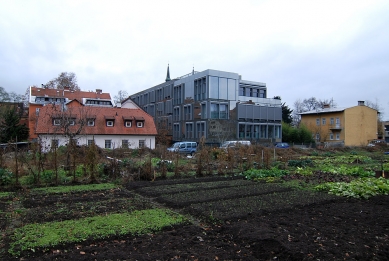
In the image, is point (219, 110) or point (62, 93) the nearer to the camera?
point (219, 110)

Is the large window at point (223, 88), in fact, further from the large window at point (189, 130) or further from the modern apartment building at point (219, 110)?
the large window at point (189, 130)

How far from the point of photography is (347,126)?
60.5 m

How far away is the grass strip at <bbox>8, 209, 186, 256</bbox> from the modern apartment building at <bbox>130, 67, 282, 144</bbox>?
3704 cm

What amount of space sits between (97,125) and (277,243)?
Answer: 35179 millimetres

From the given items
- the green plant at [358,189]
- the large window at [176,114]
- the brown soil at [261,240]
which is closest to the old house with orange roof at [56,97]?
the large window at [176,114]

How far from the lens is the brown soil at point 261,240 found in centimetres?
580

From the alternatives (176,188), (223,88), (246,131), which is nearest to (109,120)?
(223,88)

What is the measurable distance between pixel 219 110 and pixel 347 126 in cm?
2857

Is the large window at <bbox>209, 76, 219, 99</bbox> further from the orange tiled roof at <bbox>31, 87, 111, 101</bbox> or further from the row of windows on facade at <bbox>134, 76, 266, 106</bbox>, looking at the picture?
the orange tiled roof at <bbox>31, 87, 111, 101</bbox>

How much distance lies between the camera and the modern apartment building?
156 ft

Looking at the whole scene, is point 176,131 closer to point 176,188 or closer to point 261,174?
point 261,174

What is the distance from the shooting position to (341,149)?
43.3m

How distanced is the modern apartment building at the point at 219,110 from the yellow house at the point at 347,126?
14.8 m

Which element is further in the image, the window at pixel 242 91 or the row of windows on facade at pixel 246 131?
the window at pixel 242 91
